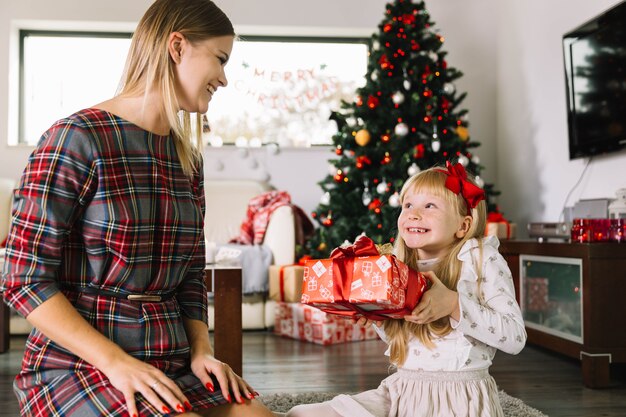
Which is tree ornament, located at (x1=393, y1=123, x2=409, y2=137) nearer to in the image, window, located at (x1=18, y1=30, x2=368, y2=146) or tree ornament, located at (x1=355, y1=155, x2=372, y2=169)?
tree ornament, located at (x1=355, y1=155, x2=372, y2=169)

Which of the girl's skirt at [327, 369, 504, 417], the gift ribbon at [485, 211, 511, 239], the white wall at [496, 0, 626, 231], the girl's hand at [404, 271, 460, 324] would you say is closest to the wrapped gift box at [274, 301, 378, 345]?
the gift ribbon at [485, 211, 511, 239]

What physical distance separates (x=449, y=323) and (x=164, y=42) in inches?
29.9

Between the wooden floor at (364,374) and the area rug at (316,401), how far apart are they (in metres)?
0.09

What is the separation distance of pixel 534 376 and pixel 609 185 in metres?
1.20

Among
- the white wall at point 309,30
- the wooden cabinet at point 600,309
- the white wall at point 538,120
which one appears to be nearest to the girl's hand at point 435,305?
the wooden cabinet at point 600,309

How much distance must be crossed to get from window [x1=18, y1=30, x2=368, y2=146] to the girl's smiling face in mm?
3700

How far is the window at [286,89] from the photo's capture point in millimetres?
5227

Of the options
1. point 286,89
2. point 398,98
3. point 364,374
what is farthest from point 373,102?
point 364,374

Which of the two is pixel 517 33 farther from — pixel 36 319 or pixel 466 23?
pixel 36 319

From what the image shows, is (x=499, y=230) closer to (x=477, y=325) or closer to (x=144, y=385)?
(x=477, y=325)

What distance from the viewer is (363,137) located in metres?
4.08

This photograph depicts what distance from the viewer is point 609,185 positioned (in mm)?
3398

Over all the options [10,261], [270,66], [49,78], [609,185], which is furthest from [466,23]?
[10,261]

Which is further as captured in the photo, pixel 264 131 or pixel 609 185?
pixel 264 131
